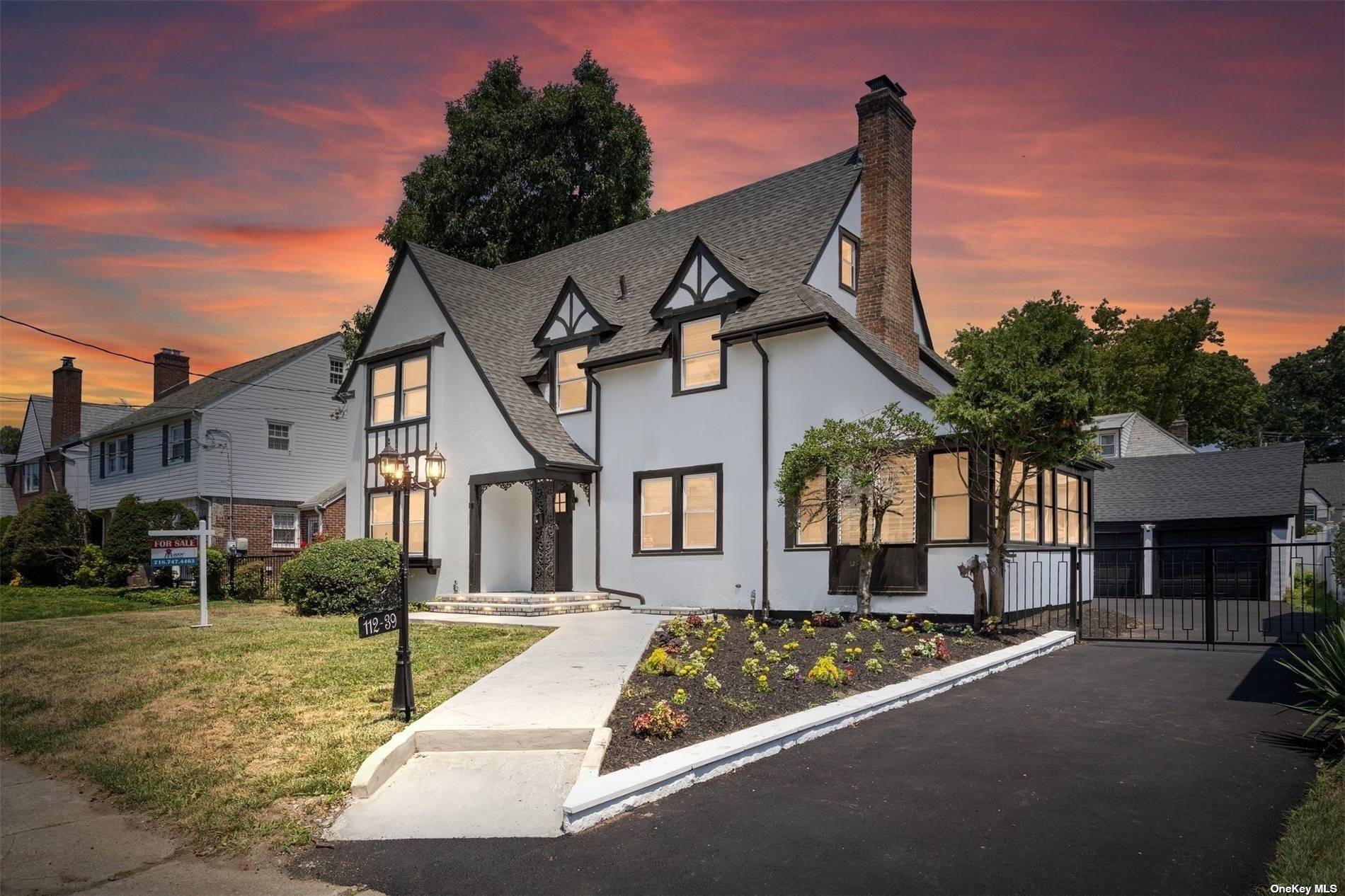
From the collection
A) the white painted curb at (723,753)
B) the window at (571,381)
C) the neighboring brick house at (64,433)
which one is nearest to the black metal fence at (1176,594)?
the white painted curb at (723,753)

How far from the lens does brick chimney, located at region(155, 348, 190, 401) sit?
40.1 metres

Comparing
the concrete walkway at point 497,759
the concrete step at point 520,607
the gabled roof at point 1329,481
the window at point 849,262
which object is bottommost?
the concrete step at point 520,607

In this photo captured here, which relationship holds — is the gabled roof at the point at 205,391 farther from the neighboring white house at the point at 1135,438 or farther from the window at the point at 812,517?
the neighboring white house at the point at 1135,438

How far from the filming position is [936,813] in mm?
6219

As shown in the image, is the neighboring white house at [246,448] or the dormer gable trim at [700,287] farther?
the neighboring white house at [246,448]

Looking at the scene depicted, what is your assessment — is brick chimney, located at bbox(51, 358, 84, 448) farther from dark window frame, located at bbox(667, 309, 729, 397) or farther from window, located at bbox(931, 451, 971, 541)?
window, located at bbox(931, 451, 971, 541)

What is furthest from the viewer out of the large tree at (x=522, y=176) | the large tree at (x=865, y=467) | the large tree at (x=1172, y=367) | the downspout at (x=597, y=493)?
the large tree at (x=1172, y=367)

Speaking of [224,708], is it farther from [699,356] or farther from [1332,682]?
[699,356]

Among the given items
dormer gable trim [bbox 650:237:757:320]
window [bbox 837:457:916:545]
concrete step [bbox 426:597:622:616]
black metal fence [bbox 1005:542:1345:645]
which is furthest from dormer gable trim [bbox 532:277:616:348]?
black metal fence [bbox 1005:542:1345:645]

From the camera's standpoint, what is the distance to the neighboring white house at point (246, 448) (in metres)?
33.0

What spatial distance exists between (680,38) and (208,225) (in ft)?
33.2

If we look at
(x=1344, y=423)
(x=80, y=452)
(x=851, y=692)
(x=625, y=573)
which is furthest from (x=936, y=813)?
(x=1344, y=423)

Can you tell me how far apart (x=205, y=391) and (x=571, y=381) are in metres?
22.1

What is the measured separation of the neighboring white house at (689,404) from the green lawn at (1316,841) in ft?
29.7
